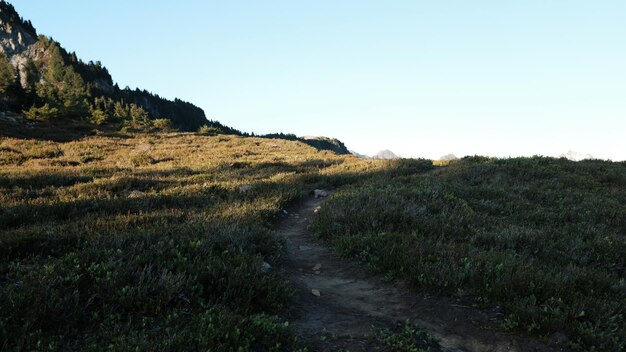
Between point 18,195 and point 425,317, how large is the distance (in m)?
11.3

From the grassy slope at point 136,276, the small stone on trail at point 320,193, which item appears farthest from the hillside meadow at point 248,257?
the small stone on trail at point 320,193

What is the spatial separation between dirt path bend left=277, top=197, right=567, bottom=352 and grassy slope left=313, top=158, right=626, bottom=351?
11.2 inches

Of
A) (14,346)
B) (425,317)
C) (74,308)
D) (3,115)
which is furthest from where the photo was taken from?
(3,115)

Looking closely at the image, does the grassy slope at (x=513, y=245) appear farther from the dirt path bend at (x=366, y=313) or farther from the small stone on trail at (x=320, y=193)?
the small stone on trail at (x=320, y=193)

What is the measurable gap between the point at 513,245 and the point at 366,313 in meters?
4.07

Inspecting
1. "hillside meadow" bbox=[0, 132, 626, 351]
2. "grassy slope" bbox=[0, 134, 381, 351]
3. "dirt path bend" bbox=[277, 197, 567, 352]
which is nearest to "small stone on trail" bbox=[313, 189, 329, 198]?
"hillside meadow" bbox=[0, 132, 626, 351]

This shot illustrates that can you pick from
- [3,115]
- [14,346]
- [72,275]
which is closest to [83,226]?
[72,275]

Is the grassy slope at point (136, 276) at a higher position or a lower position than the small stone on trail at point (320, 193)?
lower

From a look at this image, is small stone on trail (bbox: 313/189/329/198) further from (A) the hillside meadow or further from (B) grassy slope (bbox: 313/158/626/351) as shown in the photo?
(B) grassy slope (bbox: 313/158/626/351)

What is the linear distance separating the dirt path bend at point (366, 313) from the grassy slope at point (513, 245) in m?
0.28

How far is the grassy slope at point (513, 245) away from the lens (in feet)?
16.1

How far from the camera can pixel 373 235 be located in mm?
7895

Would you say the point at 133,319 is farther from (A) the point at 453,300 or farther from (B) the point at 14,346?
(A) the point at 453,300

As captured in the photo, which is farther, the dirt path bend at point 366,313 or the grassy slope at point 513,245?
the grassy slope at point 513,245
